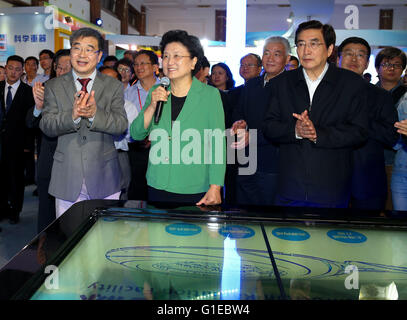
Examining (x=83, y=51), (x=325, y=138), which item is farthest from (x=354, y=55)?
(x=83, y=51)

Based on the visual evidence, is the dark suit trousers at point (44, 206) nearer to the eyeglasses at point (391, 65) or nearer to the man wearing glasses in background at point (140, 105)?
the man wearing glasses in background at point (140, 105)

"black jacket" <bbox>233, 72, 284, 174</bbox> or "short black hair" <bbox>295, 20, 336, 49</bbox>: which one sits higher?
"short black hair" <bbox>295, 20, 336, 49</bbox>

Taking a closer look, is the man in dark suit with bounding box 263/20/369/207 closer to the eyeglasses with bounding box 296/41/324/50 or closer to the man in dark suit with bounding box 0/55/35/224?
the eyeglasses with bounding box 296/41/324/50

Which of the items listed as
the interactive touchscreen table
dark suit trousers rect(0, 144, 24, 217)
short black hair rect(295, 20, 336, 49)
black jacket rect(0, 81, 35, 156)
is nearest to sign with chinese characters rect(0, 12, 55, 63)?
black jacket rect(0, 81, 35, 156)

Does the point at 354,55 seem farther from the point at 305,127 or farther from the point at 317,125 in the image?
the point at 305,127

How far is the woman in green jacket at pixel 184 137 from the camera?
1.78m

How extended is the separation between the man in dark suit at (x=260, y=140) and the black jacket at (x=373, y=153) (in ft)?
1.70

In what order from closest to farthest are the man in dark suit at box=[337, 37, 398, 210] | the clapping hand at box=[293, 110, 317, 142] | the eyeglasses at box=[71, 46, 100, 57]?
the clapping hand at box=[293, 110, 317, 142], the eyeglasses at box=[71, 46, 100, 57], the man in dark suit at box=[337, 37, 398, 210]

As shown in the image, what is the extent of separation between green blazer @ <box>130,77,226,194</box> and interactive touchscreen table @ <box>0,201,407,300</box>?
18.1 inches

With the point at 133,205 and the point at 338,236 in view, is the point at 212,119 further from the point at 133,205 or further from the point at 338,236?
the point at 338,236

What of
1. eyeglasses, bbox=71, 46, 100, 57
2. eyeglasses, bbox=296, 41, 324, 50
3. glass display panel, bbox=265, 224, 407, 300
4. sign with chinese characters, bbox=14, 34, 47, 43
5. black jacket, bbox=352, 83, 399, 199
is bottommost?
glass display panel, bbox=265, 224, 407, 300

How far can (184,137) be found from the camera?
1795 mm

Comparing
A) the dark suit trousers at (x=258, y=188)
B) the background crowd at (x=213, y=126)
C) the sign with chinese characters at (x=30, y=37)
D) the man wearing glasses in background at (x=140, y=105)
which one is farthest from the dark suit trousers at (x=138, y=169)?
the sign with chinese characters at (x=30, y=37)

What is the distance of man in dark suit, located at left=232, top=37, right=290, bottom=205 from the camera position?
8.41ft
